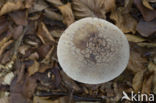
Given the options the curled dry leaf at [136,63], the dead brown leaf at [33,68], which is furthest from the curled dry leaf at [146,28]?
the dead brown leaf at [33,68]

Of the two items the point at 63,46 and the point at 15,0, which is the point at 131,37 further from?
the point at 15,0

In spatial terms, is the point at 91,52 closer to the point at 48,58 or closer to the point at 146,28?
the point at 48,58

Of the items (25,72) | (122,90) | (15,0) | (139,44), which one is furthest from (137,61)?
(15,0)

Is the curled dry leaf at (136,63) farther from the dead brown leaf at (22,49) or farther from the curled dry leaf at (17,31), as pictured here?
the curled dry leaf at (17,31)

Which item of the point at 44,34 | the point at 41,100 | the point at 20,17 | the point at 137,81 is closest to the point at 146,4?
the point at 137,81

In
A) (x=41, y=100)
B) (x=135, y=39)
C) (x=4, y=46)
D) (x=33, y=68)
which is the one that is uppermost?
(x=4, y=46)

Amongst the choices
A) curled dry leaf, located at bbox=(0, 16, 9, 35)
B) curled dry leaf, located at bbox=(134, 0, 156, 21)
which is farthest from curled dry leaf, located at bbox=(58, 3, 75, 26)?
curled dry leaf, located at bbox=(134, 0, 156, 21)
